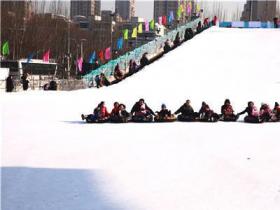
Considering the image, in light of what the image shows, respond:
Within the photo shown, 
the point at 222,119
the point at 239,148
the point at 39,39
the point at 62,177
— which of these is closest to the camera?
the point at 62,177

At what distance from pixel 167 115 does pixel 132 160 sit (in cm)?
590

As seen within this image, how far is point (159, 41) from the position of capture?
33750 millimetres

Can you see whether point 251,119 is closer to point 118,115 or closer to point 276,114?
point 276,114

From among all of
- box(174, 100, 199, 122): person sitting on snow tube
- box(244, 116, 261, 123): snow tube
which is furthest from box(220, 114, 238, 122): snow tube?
box(174, 100, 199, 122): person sitting on snow tube

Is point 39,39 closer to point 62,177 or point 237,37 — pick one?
point 237,37

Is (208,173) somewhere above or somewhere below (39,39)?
below

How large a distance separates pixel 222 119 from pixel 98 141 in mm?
5607

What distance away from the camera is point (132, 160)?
8867 millimetres

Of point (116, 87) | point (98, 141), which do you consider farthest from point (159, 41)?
point (98, 141)

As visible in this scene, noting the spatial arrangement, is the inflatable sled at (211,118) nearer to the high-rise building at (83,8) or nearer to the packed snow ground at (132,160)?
the packed snow ground at (132,160)

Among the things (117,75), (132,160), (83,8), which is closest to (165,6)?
(83,8)

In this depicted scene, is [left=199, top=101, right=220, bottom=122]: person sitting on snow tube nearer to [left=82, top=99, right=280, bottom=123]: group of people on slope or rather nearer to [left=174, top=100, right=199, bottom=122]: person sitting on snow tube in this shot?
[left=82, top=99, right=280, bottom=123]: group of people on slope

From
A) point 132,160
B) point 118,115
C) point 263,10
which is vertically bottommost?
point 132,160

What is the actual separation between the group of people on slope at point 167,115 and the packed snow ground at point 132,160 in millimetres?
503
